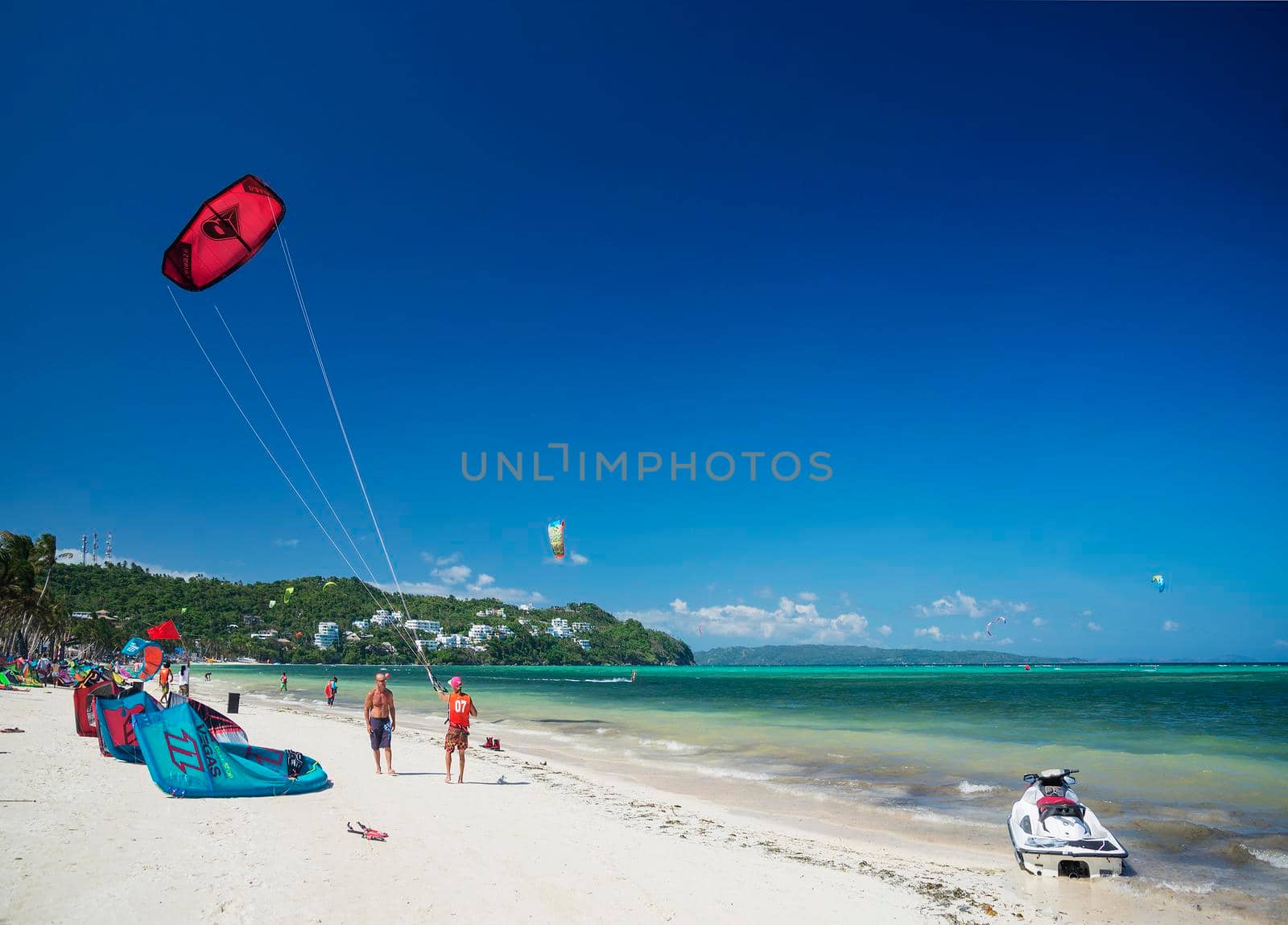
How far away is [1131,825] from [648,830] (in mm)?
7032

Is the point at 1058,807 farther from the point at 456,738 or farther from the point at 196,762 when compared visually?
the point at 196,762

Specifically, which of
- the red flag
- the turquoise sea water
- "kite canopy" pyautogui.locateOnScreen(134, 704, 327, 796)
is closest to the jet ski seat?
the turquoise sea water

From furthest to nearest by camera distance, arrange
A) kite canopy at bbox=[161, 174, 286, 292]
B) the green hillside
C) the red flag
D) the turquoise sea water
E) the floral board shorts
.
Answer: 1. the green hillside
2. the red flag
3. the floral board shorts
4. the turquoise sea water
5. kite canopy at bbox=[161, 174, 286, 292]

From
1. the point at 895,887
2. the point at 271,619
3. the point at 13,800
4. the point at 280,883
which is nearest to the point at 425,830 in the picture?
the point at 280,883

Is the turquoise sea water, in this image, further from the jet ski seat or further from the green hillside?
the green hillside

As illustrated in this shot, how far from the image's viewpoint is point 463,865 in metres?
6.30

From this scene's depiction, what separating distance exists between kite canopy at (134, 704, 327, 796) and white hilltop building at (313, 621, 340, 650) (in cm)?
15259

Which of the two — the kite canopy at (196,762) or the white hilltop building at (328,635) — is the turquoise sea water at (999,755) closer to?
the kite canopy at (196,762)

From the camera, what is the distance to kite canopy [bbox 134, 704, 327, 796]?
7.99 m

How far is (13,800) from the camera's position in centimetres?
718

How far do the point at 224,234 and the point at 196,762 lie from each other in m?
6.21

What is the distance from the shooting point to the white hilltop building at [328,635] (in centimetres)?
14638

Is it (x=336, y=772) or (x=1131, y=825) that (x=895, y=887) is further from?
(x=336, y=772)

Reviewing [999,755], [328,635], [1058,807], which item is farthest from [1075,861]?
[328,635]
